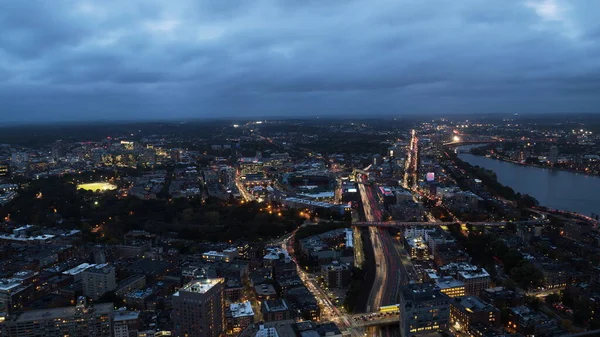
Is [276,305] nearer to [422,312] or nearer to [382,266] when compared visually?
[422,312]

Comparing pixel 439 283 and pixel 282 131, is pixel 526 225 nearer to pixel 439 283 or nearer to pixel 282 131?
pixel 439 283

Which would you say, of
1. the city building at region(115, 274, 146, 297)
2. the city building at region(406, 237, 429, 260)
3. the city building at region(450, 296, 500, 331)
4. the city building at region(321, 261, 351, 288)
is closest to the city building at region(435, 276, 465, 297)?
the city building at region(450, 296, 500, 331)

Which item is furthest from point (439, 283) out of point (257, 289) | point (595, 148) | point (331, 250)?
point (595, 148)

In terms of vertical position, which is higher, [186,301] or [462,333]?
[186,301]

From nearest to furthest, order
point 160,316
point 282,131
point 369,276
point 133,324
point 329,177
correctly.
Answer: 1. point 133,324
2. point 160,316
3. point 369,276
4. point 329,177
5. point 282,131

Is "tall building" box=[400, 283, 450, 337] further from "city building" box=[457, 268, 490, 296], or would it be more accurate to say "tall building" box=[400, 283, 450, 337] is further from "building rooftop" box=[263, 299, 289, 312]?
"building rooftop" box=[263, 299, 289, 312]

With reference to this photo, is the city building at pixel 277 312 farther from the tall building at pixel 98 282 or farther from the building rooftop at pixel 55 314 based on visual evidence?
the tall building at pixel 98 282
